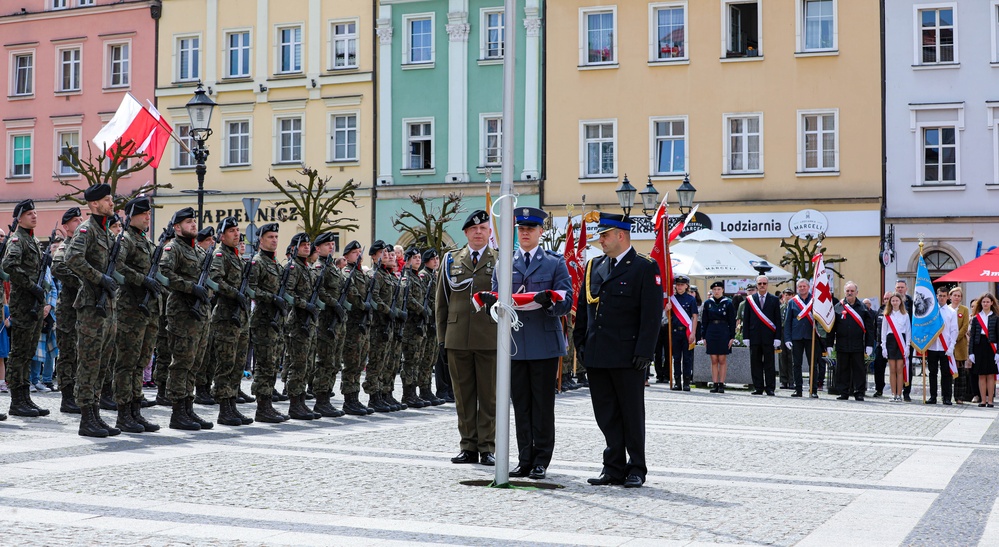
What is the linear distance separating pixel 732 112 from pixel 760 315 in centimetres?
1557

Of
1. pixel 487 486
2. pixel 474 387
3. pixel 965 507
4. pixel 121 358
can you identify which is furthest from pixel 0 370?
pixel 965 507

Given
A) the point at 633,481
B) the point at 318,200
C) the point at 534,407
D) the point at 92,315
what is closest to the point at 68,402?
the point at 92,315

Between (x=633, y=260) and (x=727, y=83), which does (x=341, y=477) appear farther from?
(x=727, y=83)

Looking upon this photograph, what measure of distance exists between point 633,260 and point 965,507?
2.82m

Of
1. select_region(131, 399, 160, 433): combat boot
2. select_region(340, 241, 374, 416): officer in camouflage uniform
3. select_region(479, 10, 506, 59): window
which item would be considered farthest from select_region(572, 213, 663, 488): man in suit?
select_region(479, 10, 506, 59): window

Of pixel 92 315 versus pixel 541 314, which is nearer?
pixel 541 314

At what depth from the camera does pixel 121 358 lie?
39.1 ft

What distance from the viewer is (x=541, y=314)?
32.4 ft

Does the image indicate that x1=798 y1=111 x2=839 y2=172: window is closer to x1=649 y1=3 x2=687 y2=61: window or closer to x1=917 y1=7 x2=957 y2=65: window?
x1=917 y1=7 x2=957 y2=65: window

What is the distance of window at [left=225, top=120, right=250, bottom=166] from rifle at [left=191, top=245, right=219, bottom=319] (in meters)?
30.2

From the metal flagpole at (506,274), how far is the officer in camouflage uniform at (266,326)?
500 centimetres

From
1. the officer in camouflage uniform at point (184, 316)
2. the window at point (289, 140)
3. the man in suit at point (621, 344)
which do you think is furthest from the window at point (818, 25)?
the man in suit at point (621, 344)

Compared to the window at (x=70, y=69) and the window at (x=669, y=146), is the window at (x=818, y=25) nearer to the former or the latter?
the window at (x=669, y=146)

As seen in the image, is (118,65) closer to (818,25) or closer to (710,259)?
(818,25)
